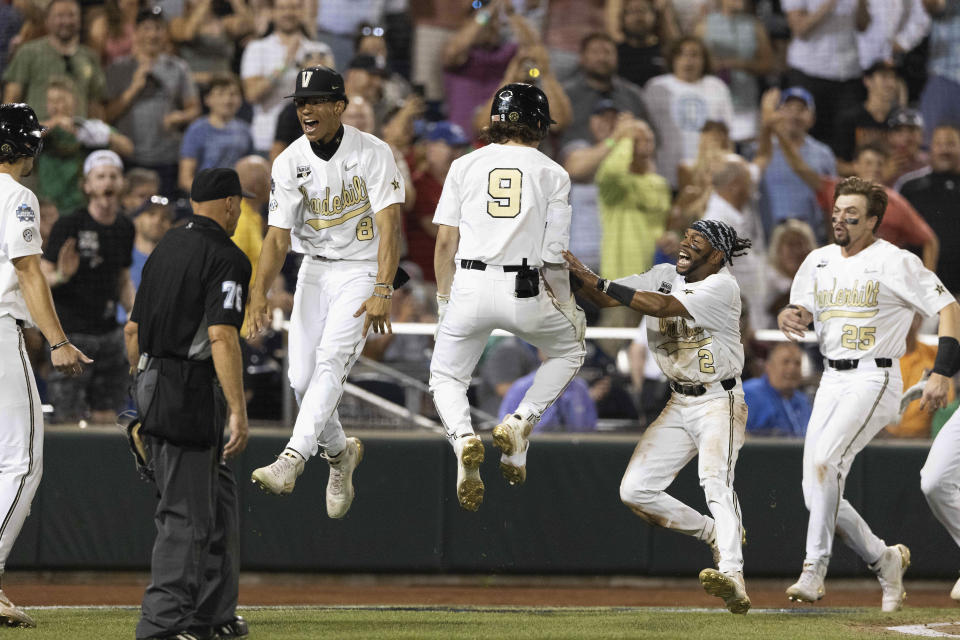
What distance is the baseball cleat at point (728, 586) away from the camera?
6.34 metres

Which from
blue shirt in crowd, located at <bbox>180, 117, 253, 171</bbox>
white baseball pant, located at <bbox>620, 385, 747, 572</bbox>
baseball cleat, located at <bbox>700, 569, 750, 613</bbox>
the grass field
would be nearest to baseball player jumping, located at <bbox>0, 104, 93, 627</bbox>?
the grass field

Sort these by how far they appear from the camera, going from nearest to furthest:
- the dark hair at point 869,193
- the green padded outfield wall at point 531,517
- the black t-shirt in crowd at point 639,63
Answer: the dark hair at point 869,193 → the green padded outfield wall at point 531,517 → the black t-shirt in crowd at point 639,63

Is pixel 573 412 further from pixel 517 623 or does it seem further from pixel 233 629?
pixel 233 629

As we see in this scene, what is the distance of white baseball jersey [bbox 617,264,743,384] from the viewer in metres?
6.72

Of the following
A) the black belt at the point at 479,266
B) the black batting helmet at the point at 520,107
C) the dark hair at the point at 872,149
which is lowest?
the black belt at the point at 479,266

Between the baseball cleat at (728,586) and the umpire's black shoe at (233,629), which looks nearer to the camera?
the umpire's black shoe at (233,629)

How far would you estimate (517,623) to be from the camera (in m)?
6.84

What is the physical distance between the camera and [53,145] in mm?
10273

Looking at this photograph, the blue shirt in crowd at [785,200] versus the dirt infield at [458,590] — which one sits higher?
the blue shirt in crowd at [785,200]

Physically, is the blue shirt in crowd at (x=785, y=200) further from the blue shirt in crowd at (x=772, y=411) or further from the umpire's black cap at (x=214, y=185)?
the umpire's black cap at (x=214, y=185)

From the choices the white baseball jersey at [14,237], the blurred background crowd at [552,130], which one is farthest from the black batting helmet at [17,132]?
the blurred background crowd at [552,130]

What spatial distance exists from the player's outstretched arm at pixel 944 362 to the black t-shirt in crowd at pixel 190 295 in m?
3.77

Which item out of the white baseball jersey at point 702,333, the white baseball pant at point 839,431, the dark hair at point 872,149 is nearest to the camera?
the white baseball jersey at point 702,333

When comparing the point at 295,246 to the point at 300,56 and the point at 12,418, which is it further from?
the point at 300,56
